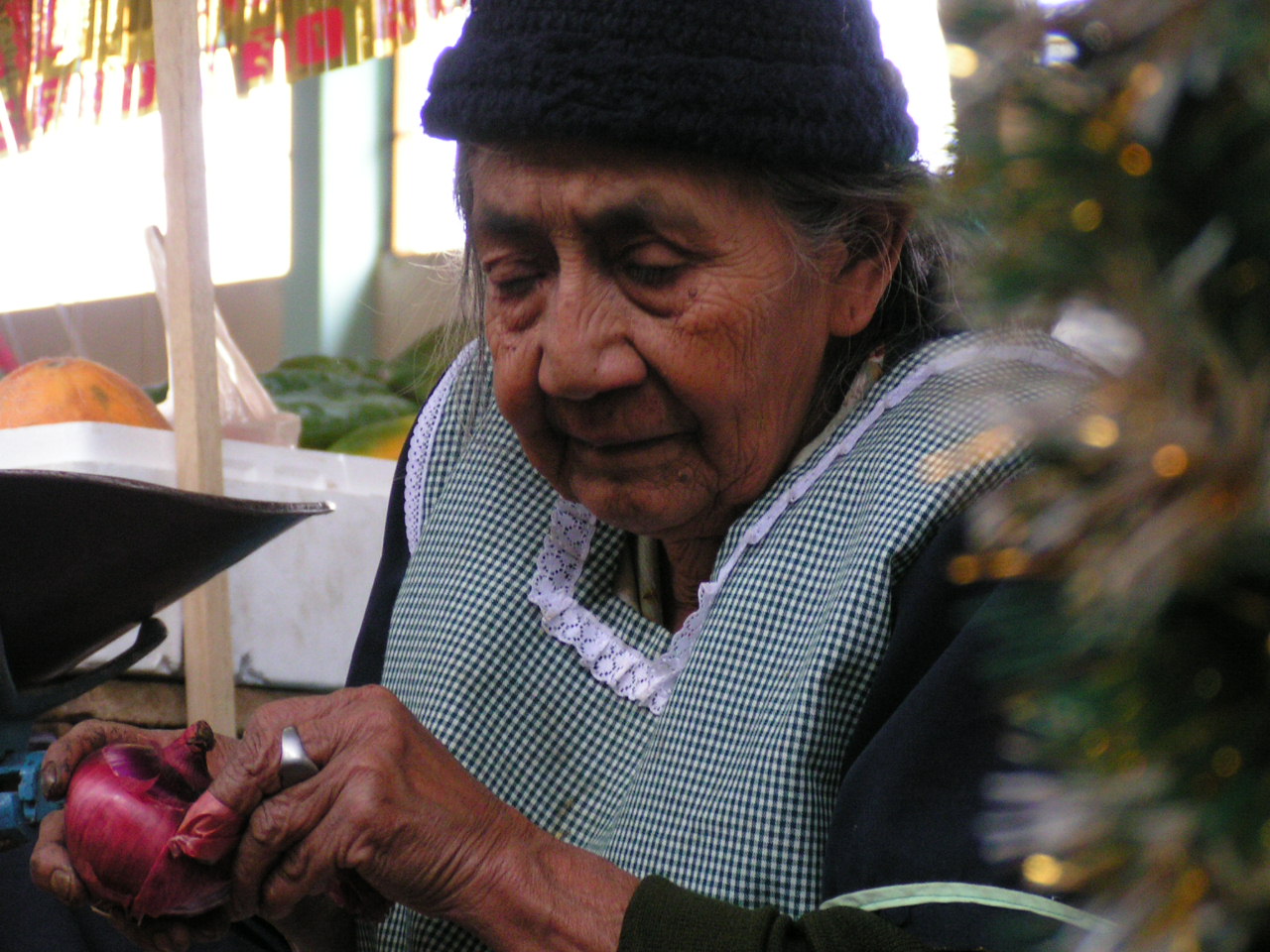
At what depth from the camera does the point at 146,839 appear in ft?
3.22

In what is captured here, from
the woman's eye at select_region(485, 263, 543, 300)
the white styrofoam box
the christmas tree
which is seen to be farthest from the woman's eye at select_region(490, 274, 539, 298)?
the christmas tree

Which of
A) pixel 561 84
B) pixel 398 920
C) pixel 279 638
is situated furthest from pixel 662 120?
pixel 279 638

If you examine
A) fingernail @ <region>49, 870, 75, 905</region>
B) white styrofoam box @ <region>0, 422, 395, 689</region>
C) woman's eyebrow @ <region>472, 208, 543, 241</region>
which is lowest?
white styrofoam box @ <region>0, 422, 395, 689</region>

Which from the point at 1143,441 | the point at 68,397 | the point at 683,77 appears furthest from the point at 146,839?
the point at 68,397

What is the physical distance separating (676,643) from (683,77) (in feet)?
1.67

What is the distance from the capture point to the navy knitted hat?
111 centimetres

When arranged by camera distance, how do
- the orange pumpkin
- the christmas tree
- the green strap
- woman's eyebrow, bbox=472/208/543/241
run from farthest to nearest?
the orange pumpkin < woman's eyebrow, bbox=472/208/543/241 < the green strap < the christmas tree

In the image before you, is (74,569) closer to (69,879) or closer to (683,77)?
(69,879)

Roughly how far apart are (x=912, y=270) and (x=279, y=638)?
1127mm

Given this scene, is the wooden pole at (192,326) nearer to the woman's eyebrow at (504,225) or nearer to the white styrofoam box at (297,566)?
the white styrofoam box at (297,566)

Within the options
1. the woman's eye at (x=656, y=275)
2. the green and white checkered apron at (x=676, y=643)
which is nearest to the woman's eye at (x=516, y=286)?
the woman's eye at (x=656, y=275)

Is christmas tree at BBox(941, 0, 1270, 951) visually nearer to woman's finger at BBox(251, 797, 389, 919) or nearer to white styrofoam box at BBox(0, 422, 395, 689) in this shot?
woman's finger at BBox(251, 797, 389, 919)

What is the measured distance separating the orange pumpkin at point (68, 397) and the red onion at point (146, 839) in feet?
3.10

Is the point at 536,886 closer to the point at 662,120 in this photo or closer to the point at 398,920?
the point at 398,920
